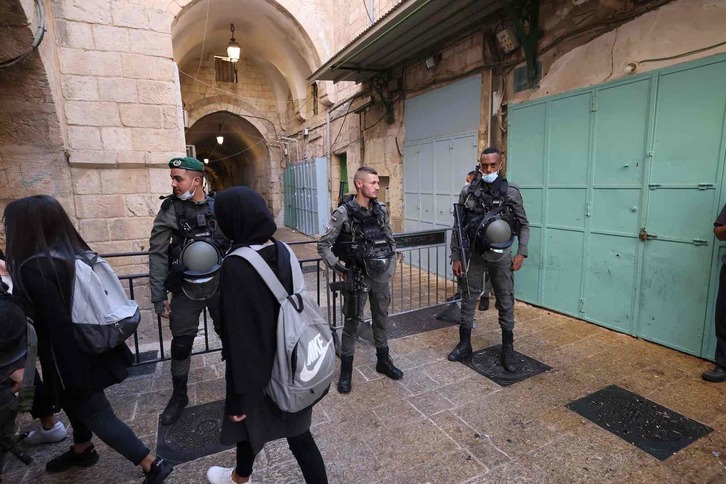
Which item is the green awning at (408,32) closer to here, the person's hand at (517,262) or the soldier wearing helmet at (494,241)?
the soldier wearing helmet at (494,241)

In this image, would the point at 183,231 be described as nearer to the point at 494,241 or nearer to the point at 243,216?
the point at 243,216

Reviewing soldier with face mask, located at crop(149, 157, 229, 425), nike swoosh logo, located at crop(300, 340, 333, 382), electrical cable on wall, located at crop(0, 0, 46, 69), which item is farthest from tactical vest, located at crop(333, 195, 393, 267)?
electrical cable on wall, located at crop(0, 0, 46, 69)

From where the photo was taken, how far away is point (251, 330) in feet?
5.31

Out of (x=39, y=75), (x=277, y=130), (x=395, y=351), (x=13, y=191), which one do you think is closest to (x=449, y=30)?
(x=395, y=351)

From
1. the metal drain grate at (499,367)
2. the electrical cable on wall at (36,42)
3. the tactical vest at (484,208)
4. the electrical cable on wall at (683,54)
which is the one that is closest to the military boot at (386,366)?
the metal drain grate at (499,367)

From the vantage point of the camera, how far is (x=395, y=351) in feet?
13.3

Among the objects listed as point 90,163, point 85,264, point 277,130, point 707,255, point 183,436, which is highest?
point 277,130

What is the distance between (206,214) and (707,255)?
178 inches

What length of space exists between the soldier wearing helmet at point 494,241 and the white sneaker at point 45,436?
3273 mm

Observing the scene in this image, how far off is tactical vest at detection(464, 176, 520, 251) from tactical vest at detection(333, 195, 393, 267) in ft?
2.91

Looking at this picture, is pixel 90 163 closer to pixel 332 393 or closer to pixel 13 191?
pixel 13 191

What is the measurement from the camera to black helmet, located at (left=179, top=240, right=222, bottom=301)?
279 centimetres

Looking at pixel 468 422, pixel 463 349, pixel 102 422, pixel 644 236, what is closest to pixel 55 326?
pixel 102 422

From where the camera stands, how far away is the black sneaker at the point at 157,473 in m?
2.21
